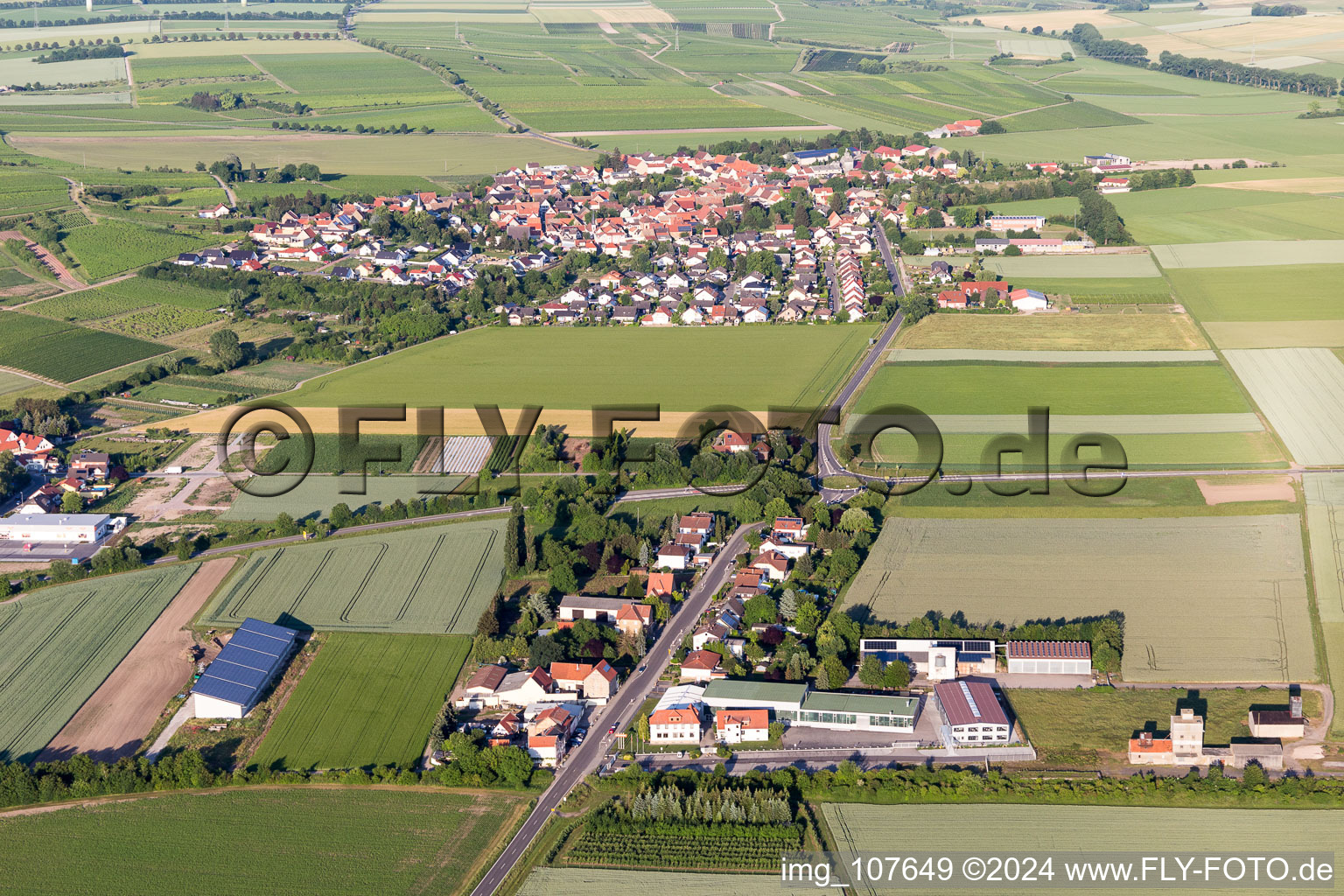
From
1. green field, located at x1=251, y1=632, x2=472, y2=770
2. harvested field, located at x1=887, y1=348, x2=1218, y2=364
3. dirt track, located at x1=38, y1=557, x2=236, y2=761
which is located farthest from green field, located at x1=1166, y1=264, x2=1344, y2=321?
dirt track, located at x1=38, y1=557, x2=236, y2=761

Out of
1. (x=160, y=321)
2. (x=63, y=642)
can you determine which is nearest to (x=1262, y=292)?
(x=160, y=321)

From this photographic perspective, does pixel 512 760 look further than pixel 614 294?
No

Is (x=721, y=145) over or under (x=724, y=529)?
over

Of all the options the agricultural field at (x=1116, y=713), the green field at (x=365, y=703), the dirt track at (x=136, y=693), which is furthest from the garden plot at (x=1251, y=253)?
the dirt track at (x=136, y=693)

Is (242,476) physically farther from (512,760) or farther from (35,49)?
(35,49)

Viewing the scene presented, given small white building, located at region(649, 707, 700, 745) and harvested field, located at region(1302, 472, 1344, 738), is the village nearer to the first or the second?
harvested field, located at region(1302, 472, 1344, 738)

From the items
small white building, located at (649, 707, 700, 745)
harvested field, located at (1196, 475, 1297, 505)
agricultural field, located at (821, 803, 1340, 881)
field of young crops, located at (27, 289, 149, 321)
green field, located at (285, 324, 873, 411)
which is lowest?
agricultural field, located at (821, 803, 1340, 881)

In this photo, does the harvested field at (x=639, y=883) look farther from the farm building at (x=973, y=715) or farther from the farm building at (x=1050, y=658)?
the farm building at (x=1050, y=658)

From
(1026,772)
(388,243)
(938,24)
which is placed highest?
(938,24)

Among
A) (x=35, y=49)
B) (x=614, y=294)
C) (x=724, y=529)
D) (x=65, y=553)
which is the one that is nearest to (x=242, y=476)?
(x=65, y=553)
